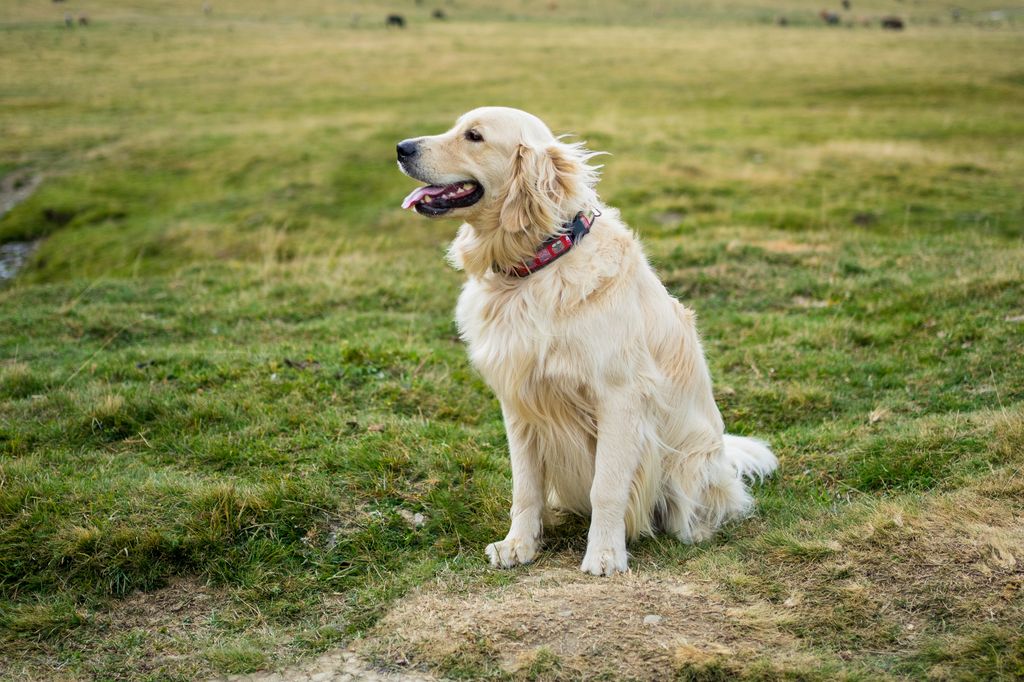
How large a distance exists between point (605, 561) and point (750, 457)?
1753 millimetres

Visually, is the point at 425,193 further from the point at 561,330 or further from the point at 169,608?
the point at 169,608

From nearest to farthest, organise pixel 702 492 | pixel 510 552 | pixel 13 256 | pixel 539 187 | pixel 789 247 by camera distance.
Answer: pixel 539 187
pixel 510 552
pixel 702 492
pixel 789 247
pixel 13 256

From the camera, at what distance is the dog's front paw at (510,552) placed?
556cm

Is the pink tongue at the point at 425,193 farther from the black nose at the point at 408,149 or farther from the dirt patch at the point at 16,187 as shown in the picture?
the dirt patch at the point at 16,187

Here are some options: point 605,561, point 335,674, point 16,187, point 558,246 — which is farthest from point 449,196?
point 16,187

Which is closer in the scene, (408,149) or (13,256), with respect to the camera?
(408,149)

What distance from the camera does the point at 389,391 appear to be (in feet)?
26.6

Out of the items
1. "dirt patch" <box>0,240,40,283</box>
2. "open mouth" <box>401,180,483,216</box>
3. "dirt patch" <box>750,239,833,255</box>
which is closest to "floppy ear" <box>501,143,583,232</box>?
"open mouth" <box>401,180,483,216</box>

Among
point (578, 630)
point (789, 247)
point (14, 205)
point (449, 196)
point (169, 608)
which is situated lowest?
point (169, 608)

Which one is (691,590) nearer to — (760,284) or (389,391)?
(389,391)

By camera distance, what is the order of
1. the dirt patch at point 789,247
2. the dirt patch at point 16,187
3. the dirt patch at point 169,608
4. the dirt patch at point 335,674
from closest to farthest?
1. the dirt patch at point 335,674
2. the dirt patch at point 169,608
3. the dirt patch at point 789,247
4. the dirt patch at point 16,187

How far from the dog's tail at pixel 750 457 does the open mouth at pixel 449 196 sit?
2687 millimetres

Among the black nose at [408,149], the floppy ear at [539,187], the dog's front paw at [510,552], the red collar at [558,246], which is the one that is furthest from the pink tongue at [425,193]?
the dog's front paw at [510,552]

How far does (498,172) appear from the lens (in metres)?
5.43
